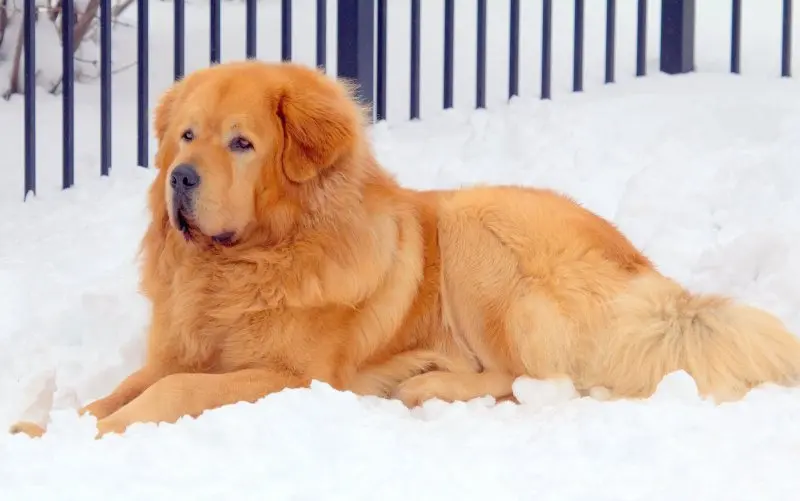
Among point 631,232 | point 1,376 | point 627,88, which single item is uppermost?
point 627,88

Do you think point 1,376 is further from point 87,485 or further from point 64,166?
point 64,166

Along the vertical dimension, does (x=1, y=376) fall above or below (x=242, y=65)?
below

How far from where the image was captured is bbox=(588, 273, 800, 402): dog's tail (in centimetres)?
336

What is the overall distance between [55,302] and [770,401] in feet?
9.35

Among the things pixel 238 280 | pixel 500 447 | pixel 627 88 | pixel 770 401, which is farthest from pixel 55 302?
pixel 627 88

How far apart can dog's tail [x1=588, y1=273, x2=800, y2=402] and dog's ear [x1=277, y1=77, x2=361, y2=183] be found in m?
1.07

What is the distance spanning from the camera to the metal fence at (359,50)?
597 centimetres

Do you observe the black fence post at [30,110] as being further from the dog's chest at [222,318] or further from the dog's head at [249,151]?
the dog's chest at [222,318]

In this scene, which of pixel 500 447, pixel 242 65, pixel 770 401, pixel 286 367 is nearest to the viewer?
pixel 500 447

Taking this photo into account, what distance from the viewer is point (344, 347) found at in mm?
3549

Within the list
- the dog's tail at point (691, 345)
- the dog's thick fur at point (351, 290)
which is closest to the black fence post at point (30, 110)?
the dog's thick fur at point (351, 290)

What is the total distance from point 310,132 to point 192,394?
36.5 inches

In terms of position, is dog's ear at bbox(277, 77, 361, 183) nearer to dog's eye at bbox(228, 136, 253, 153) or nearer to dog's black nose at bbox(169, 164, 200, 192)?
dog's eye at bbox(228, 136, 253, 153)

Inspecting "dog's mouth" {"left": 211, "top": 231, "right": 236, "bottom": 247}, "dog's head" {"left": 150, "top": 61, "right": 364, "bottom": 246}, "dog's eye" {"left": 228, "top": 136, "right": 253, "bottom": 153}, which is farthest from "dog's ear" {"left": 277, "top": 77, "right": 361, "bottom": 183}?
"dog's mouth" {"left": 211, "top": 231, "right": 236, "bottom": 247}
